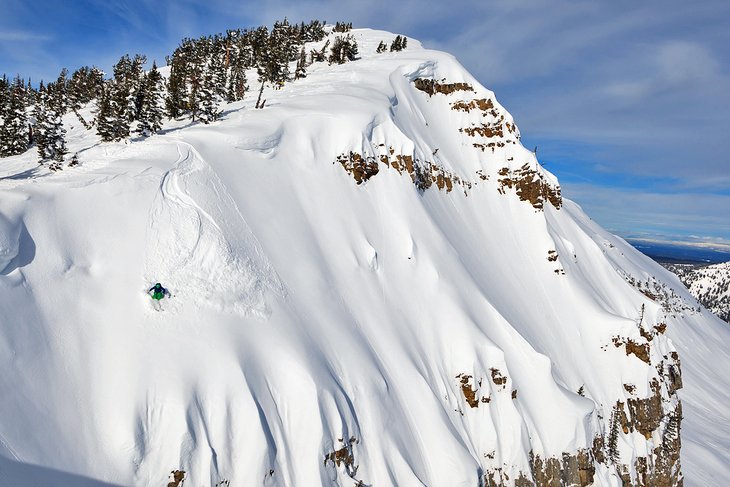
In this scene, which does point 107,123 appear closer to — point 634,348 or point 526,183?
point 526,183

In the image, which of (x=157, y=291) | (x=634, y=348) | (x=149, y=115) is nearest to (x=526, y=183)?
(x=634, y=348)

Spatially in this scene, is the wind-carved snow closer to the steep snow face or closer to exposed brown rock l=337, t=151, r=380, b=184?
the steep snow face

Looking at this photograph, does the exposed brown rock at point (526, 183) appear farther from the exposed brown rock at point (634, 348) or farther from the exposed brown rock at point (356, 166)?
the exposed brown rock at point (356, 166)

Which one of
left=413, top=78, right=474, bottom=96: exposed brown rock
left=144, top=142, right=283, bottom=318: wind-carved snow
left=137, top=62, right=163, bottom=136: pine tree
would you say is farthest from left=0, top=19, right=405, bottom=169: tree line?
left=413, top=78, right=474, bottom=96: exposed brown rock

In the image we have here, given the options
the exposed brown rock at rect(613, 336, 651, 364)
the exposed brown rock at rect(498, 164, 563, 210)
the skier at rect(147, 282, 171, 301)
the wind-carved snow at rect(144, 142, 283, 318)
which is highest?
the exposed brown rock at rect(498, 164, 563, 210)

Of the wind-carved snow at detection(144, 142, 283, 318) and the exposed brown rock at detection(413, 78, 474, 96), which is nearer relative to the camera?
the wind-carved snow at detection(144, 142, 283, 318)

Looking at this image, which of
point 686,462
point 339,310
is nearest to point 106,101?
point 339,310

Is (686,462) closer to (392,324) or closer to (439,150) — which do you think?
(392,324)
